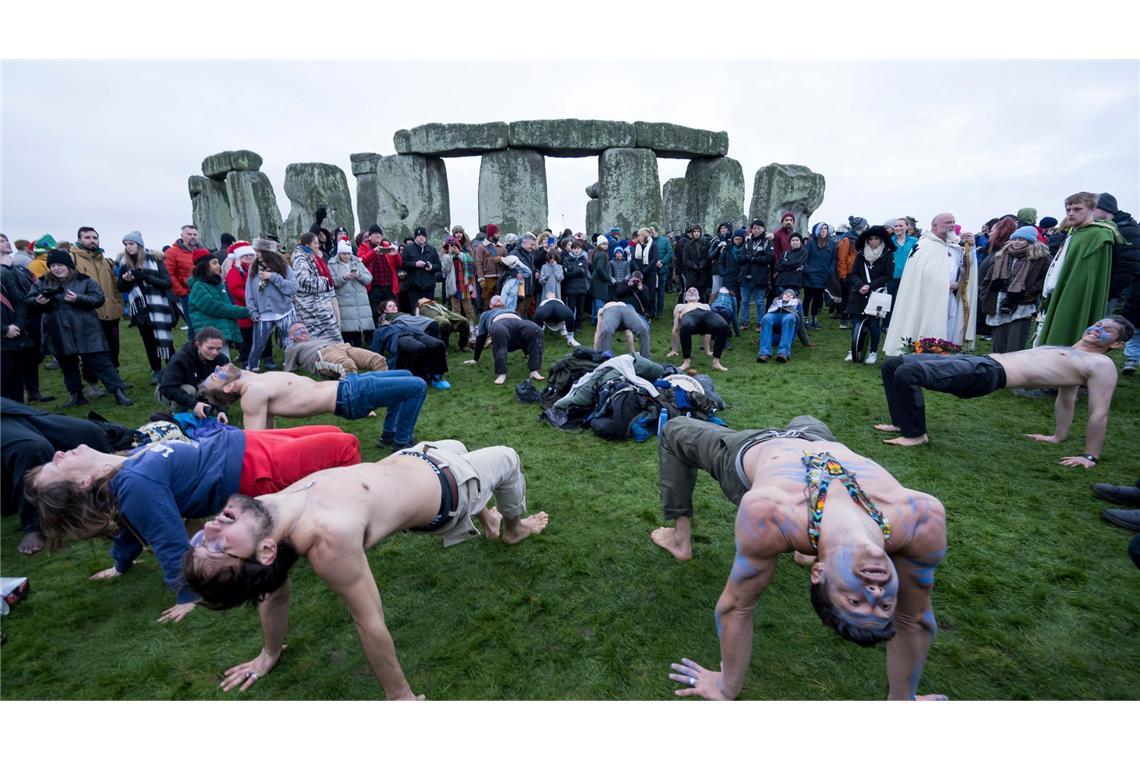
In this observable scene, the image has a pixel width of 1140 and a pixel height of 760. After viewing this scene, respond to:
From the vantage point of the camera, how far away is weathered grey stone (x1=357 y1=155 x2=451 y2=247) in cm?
1500

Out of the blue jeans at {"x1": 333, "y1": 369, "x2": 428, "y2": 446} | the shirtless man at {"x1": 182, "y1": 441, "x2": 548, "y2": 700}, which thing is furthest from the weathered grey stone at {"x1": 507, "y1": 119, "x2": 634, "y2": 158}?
the shirtless man at {"x1": 182, "y1": 441, "x2": 548, "y2": 700}

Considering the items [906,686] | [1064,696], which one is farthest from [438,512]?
[1064,696]

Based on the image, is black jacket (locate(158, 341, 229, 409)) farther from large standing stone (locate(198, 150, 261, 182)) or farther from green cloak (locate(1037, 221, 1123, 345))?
large standing stone (locate(198, 150, 261, 182))

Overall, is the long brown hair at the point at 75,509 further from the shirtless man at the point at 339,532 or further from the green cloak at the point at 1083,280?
the green cloak at the point at 1083,280

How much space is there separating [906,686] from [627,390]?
10.8ft

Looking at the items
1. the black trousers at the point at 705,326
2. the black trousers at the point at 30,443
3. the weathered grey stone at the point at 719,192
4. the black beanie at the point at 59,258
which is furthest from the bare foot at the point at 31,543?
the weathered grey stone at the point at 719,192

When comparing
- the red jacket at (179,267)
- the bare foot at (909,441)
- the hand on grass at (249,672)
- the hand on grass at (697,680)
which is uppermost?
the red jacket at (179,267)

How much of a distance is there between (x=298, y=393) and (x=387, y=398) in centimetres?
67

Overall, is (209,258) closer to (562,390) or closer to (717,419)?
(562,390)

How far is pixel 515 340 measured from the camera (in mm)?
7059

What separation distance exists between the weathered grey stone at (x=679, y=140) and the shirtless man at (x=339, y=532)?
1455cm

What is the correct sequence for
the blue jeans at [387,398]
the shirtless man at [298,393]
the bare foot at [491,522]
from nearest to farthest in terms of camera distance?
1. the bare foot at [491,522]
2. the shirtless man at [298,393]
3. the blue jeans at [387,398]

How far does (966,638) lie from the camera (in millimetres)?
2389

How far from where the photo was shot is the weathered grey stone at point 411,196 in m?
15.0
